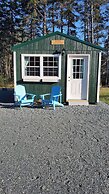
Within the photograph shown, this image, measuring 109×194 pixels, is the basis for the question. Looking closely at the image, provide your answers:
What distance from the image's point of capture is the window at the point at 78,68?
8.02 m

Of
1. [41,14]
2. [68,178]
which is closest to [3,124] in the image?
[68,178]

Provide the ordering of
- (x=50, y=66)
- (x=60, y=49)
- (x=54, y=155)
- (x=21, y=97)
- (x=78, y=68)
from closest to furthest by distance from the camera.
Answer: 1. (x=54, y=155)
2. (x=21, y=97)
3. (x=60, y=49)
4. (x=50, y=66)
5. (x=78, y=68)

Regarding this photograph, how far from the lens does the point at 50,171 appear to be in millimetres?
2797

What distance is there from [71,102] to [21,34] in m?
15.8

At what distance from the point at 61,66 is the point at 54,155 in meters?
5.22

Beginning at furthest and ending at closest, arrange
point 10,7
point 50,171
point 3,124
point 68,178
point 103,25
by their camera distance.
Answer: point 103,25
point 10,7
point 3,124
point 50,171
point 68,178

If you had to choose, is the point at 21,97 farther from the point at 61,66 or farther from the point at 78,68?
the point at 78,68

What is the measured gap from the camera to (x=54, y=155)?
10.9ft

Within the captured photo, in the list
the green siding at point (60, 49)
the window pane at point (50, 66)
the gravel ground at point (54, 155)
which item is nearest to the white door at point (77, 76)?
the green siding at point (60, 49)

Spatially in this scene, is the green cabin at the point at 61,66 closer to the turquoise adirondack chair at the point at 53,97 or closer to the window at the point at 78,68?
the window at the point at 78,68

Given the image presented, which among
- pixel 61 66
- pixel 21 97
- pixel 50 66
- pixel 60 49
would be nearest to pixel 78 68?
pixel 61 66

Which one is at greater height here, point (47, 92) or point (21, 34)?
point (21, 34)

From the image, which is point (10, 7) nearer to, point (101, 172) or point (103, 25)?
point (103, 25)

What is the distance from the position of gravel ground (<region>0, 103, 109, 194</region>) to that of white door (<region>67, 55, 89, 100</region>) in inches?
96.0
